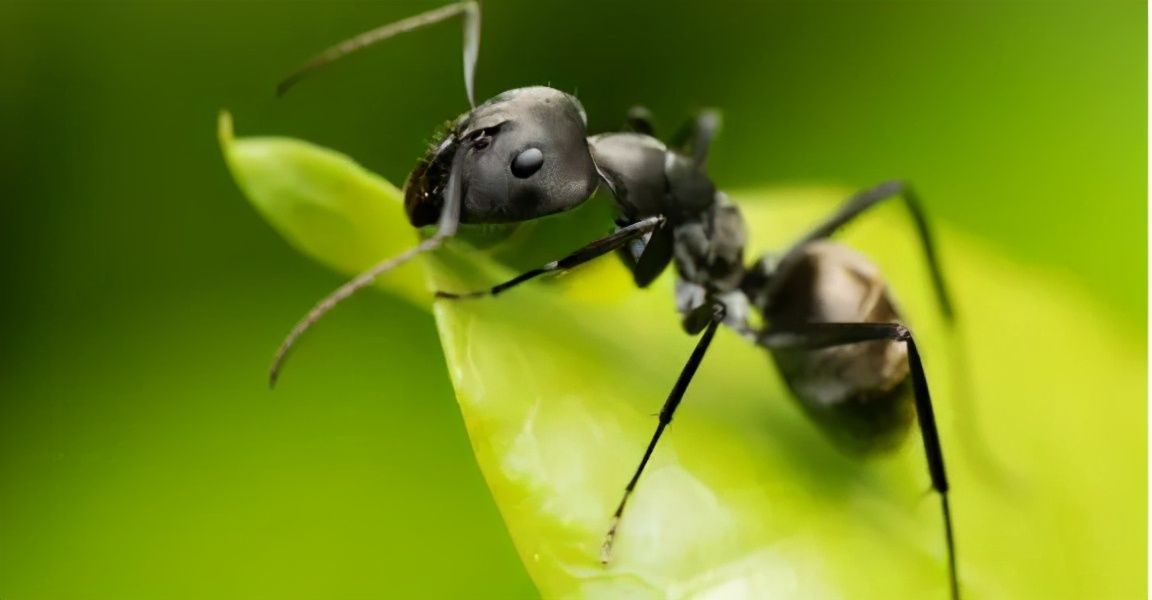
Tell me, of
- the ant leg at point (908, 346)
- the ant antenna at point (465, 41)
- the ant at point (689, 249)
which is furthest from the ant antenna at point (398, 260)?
the ant leg at point (908, 346)

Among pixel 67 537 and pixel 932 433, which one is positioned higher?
pixel 932 433

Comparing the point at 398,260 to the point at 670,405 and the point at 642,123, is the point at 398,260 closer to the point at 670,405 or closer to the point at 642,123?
the point at 670,405

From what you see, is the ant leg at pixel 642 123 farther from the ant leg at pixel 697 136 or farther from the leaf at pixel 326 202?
the leaf at pixel 326 202

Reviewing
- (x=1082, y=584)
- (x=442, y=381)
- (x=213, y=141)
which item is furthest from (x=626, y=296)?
(x=213, y=141)

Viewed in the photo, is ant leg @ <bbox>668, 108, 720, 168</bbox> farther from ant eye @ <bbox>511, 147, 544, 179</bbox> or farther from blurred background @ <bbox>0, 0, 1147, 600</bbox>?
ant eye @ <bbox>511, 147, 544, 179</bbox>

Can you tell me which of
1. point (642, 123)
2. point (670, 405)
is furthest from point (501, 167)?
point (642, 123)

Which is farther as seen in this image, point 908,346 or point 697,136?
point 697,136

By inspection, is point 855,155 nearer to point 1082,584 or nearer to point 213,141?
point 1082,584
